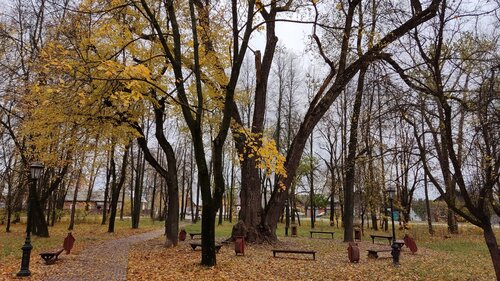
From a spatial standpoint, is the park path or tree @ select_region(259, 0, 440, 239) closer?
the park path

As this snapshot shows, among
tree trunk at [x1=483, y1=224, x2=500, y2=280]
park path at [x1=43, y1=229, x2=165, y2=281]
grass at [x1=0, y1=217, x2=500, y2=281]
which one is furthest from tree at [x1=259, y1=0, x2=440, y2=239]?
tree trunk at [x1=483, y1=224, x2=500, y2=280]

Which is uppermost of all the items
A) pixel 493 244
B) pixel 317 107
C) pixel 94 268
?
pixel 317 107

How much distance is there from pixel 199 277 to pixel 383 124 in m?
5.40

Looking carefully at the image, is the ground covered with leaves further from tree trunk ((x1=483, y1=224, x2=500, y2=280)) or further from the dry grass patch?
tree trunk ((x1=483, y1=224, x2=500, y2=280))

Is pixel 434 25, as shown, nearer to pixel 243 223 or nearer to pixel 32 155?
pixel 243 223

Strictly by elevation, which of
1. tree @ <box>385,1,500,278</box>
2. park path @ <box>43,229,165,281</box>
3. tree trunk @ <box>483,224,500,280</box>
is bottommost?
park path @ <box>43,229,165,281</box>

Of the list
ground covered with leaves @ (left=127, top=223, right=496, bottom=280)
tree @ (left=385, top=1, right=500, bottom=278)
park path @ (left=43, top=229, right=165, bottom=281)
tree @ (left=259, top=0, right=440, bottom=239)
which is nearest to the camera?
tree @ (left=385, top=1, right=500, bottom=278)

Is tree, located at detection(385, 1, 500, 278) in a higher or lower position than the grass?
higher

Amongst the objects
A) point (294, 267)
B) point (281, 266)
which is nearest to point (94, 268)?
point (281, 266)

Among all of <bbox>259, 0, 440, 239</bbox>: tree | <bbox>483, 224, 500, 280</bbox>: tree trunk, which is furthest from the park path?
<bbox>483, 224, 500, 280</bbox>: tree trunk

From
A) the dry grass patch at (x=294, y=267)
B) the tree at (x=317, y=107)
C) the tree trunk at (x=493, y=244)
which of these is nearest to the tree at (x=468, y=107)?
the tree trunk at (x=493, y=244)

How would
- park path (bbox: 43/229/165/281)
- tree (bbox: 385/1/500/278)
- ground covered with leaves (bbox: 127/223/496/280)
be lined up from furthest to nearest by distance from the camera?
→ ground covered with leaves (bbox: 127/223/496/280), park path (bbox: 43/229/165/281), tree (bbox: 385/1/500/278)

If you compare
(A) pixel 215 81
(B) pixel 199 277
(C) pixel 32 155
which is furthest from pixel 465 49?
(C) pixel 32 155

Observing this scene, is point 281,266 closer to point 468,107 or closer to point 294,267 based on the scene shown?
point 294,267
